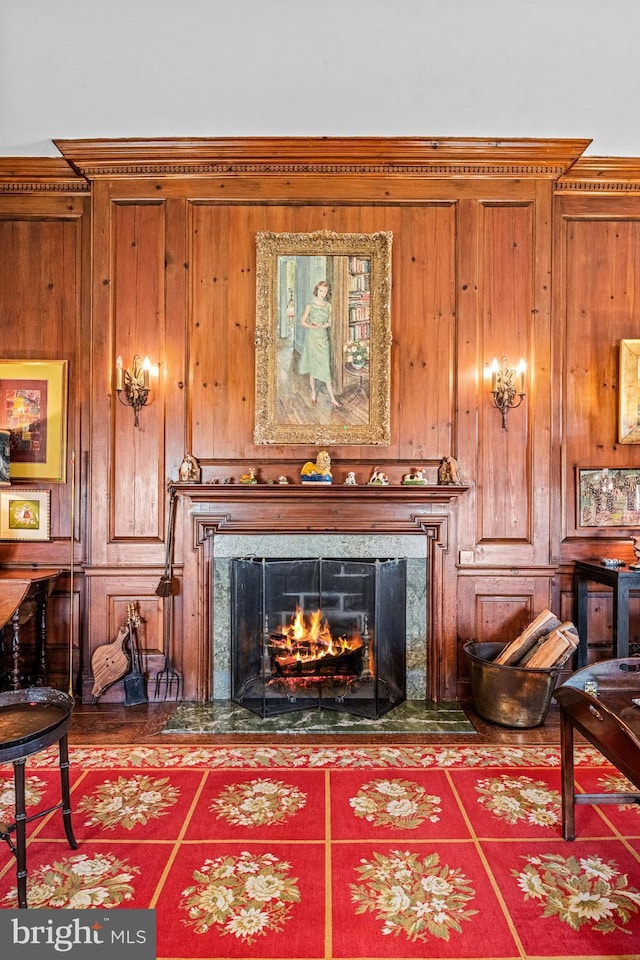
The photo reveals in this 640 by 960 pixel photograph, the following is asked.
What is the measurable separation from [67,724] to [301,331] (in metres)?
2.65

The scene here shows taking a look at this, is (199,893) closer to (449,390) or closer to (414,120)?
(449,390)

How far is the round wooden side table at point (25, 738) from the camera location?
1.74m

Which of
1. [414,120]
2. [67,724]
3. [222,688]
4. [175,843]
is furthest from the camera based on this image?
[222,688]

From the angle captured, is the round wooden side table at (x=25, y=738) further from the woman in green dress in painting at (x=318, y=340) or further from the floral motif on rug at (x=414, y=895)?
the woman in green dress in painting at (x=318, y=340)

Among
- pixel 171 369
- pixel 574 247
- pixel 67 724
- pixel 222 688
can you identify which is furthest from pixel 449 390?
pixel 67 724

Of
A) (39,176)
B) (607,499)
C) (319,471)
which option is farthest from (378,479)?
(39,176)

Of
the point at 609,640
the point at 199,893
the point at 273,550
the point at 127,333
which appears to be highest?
the point at 127,333

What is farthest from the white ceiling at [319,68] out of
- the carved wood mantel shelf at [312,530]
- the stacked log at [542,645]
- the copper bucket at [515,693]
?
the copper bucket at [515,693]

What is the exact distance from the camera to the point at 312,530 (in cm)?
357

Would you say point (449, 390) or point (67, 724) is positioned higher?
point (449, 390)

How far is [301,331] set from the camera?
3.64 metres

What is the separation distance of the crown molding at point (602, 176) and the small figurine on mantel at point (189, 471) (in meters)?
3.19

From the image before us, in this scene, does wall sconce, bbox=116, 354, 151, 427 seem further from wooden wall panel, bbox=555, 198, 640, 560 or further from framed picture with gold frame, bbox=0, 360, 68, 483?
wooden wall panel, bbox=555, 198, 640, 560

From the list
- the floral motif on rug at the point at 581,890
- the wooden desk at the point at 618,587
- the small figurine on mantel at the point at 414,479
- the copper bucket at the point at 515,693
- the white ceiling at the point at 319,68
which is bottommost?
the floral motif on rug at the point at 581,890
